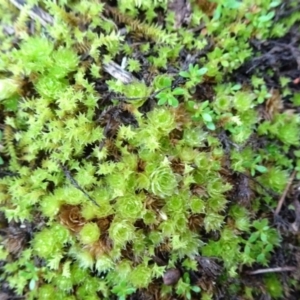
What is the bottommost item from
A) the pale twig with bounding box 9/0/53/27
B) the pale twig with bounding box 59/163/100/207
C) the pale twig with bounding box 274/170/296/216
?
the pale twig with bounding box 274/170/296/216

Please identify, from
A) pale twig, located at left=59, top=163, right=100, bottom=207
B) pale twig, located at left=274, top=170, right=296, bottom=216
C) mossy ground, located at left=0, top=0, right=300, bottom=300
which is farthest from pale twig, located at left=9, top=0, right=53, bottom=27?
pale twig, located at left=274, top=170, right=296, bottom=216

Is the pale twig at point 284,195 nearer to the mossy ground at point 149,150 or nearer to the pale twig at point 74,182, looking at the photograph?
the mossy ground at point 149,150

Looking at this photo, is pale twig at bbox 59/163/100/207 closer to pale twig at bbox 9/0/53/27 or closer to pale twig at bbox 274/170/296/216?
pale twig at bbox 9/0/53/27

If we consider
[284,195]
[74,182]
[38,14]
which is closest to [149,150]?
[74,182]

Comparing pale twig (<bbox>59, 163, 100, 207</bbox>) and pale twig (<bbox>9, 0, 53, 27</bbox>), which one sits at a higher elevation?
pale twig (<bbox>9, 0, 53, 27</bbox>)

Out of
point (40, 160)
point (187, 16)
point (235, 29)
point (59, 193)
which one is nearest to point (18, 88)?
point (40, 160)

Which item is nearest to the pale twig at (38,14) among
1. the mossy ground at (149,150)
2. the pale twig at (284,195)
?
the mossy ground at (149,150)

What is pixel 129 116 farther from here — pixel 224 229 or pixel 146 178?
pixel 224 229

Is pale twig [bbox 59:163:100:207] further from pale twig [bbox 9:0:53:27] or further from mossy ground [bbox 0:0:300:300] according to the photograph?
pale twig [bbox 9:0:53:27]

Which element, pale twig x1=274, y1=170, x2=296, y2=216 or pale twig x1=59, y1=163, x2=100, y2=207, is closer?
pale twig x1=59, y1=163, x2=100, y2=207

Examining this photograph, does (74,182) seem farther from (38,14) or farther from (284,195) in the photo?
(284,195)
